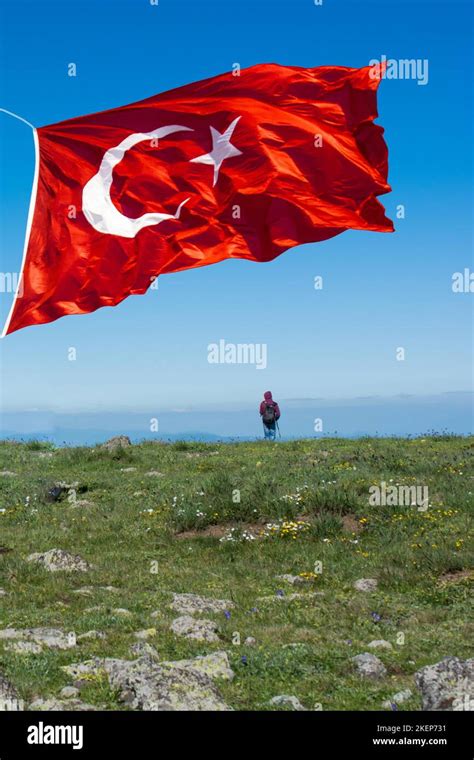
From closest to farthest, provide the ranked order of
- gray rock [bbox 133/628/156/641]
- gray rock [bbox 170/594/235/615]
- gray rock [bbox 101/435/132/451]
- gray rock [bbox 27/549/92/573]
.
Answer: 1. gray rock [bbox 133/628/156/641]
2. gray rock [bbox 170/594/235/615]
3. gray rock [bbox 27/549/92/573]
4. gray rock [bbox 101/435/132/451]

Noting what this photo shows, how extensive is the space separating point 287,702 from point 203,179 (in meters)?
8.42

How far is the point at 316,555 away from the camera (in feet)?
48.2

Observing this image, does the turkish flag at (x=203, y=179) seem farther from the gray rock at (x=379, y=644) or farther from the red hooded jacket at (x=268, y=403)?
the red hooded jacket at (x=268, y=403)

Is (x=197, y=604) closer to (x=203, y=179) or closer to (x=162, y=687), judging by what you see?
(x=162, y=687)

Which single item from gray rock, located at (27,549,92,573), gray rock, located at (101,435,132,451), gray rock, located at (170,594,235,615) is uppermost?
gray rock, located at (101,435,132,451)

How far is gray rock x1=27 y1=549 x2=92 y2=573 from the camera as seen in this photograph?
1412 centimetres

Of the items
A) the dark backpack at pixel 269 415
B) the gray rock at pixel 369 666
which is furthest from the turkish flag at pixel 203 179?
the dark backpack at pixel 269 415

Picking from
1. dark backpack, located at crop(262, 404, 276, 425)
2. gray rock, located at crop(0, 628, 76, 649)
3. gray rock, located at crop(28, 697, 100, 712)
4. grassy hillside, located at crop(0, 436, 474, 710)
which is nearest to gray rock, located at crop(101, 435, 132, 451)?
grassy hillside, located at crop(0, 436, 474, 710)

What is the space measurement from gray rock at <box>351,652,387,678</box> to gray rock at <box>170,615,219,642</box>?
1.84 meters

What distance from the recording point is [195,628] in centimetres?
1089

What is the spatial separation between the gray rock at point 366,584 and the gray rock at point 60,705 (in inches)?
219

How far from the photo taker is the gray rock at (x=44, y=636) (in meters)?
10.3

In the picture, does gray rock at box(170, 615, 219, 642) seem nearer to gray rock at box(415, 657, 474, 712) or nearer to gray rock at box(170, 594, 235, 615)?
gray rock at box(170, 594, 235, 615)
